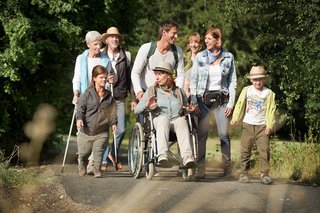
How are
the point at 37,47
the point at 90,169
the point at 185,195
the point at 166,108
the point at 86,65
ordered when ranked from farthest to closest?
the point at 37,47, the point at 86,65, the point at 90,169, the point at 166,108, the point at 185,195

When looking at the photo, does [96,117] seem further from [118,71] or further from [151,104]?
[118,71]

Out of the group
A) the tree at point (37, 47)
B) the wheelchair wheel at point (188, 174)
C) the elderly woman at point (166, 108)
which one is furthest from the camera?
the tree at point (37, 47)

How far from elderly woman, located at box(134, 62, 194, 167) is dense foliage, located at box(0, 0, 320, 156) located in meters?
1.90

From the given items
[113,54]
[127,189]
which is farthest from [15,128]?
[127,189]

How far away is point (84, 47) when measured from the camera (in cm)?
1444

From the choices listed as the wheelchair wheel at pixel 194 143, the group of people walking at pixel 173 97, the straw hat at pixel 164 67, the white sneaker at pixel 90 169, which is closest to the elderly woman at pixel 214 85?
the group of people walking at pixel 173 97

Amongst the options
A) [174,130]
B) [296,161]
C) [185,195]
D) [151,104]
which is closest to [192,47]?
[151,104]

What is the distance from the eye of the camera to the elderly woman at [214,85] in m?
11.2

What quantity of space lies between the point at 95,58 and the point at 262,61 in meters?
2.64

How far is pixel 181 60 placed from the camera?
449 inches

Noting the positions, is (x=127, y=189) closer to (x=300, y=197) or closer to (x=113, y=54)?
(x=300, y=197)

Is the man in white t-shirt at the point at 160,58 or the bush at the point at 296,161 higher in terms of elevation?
the man in white t-shirt at the point at 160,58

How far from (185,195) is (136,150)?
210 cm

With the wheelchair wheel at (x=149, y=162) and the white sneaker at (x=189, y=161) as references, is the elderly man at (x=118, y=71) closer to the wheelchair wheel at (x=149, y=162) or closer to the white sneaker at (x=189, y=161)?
the wheelchair wheel at (x=149, y=162)
